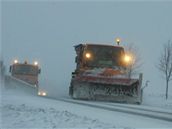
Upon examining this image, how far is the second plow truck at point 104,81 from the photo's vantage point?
64.0 feet

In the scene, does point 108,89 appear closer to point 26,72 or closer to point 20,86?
point 20,86

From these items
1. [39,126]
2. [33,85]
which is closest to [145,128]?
[39,126]

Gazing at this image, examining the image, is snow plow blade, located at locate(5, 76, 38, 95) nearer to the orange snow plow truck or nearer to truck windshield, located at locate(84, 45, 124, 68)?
the orange snow plow truck

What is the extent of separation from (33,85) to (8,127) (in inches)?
693

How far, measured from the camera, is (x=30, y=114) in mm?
11703

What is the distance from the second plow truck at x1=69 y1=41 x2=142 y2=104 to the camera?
1952cm

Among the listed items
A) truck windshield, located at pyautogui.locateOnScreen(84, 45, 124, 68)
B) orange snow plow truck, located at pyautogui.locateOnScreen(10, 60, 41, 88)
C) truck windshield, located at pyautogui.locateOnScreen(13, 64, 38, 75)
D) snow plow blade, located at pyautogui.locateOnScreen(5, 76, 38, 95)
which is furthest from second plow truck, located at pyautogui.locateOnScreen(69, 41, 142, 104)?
truck windshield, located at pyautogui.locateOnScreen(13, 64, 38, 75)

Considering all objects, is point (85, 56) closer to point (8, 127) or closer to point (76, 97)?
point (76, 97)

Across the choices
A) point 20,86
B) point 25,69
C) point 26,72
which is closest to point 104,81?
point 20,86

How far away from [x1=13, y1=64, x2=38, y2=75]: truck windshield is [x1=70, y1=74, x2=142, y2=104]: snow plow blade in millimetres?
9101

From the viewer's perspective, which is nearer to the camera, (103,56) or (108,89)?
(108,89)

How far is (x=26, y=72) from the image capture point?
28.8 metres

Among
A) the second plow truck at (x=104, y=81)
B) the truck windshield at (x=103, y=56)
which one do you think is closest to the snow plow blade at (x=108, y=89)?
the second plow truck at (x=104, y=81)

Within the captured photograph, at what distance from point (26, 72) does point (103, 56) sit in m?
8.77
